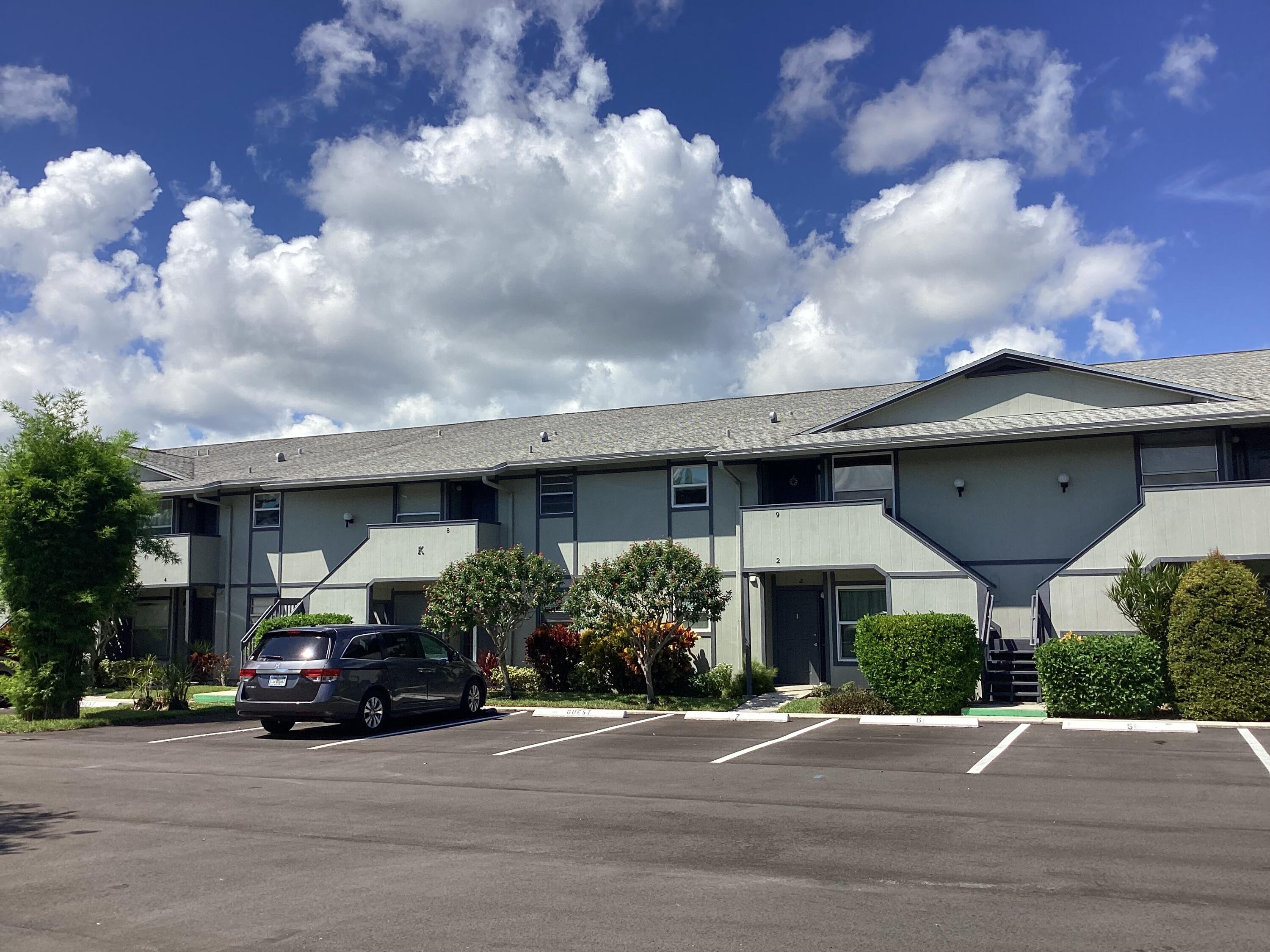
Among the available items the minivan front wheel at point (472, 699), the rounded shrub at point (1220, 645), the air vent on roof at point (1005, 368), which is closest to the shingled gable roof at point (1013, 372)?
the air vent on roof at point (1005, 368)

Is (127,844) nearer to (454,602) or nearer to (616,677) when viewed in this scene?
(454,602)

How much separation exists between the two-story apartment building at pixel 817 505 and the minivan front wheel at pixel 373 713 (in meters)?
8.01

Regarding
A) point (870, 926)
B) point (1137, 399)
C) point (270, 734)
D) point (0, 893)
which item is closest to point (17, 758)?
point (270, 734)

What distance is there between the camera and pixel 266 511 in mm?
28062

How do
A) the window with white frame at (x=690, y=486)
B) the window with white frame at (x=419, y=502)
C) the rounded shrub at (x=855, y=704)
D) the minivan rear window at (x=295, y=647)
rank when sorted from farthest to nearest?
the window with white frame at (x=419, y=502) → the window with white frame at (x=690, y=486) → the rounded shrub at (x=855, y=704) → the minivan rear window at (x=295, y=647)

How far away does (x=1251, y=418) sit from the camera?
59.0 feet

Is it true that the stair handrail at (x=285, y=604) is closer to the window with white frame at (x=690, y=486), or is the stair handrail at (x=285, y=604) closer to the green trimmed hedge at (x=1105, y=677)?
the window with white frame at (x=690, y=486)

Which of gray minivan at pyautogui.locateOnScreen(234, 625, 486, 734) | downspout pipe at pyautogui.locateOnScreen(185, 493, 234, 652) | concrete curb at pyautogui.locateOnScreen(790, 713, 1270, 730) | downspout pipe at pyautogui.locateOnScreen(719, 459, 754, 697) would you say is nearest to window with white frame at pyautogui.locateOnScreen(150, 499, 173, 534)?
downspout pipe at pyautogui.locateOnScreen(185, 493, 234, 652)

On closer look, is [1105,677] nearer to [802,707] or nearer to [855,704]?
[855,704]

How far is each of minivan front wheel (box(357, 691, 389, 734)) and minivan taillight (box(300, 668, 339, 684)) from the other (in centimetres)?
68

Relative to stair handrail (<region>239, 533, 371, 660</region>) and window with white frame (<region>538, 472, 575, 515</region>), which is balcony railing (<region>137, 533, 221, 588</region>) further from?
A: window with white frame (<region>538, 472, 575, 515</region>)

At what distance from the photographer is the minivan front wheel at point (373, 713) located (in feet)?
50.5

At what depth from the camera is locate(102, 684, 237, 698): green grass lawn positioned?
24172 mm

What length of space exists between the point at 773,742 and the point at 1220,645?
22.7ft
